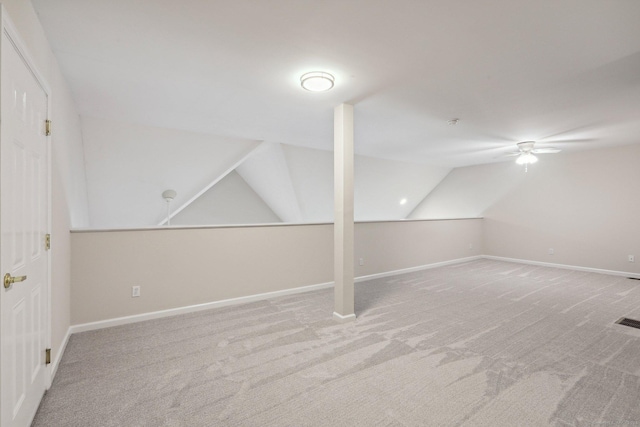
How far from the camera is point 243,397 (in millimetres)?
1953

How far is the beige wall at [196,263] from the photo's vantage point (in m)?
3.01

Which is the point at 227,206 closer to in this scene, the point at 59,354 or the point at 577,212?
the point at 59,354

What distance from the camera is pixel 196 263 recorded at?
3.54 metres

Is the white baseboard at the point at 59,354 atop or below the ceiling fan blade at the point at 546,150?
below

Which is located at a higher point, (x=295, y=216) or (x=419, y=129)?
(x=419, y=129)

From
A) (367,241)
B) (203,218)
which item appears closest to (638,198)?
(367,241)

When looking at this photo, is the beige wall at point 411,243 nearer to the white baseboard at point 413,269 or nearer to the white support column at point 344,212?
the white baseboard at point 413,269

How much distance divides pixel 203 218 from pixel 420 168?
18.2 feet

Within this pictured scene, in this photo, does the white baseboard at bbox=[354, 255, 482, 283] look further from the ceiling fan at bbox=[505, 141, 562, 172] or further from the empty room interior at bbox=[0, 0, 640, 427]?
the ceiling fan at bbox=[505, 141, 562, 172]

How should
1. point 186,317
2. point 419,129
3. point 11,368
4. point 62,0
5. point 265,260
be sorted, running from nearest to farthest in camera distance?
point 11,368
point 62,0
point 186,317
point 265,260
point 419,129

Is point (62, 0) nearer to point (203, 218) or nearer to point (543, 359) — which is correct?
point (543, 359)

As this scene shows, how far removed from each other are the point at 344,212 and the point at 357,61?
1521 mm

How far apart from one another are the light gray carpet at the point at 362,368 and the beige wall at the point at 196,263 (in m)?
0.27

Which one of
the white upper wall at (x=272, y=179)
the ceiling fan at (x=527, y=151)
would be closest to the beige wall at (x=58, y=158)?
the white upper wall at (x=272, y=179)
